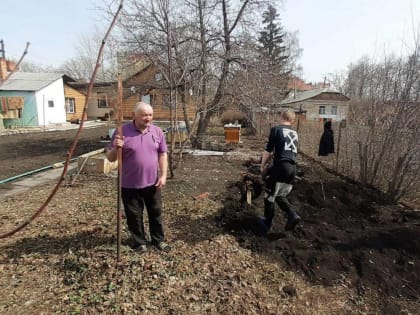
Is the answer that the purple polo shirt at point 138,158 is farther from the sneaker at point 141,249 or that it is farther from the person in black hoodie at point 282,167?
the person in black hoodie at point 282,167

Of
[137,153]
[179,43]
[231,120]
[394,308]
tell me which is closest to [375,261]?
[394,308]

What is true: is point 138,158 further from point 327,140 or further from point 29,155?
point 29,155

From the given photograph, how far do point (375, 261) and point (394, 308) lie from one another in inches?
26.2

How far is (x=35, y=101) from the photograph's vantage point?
840 inches

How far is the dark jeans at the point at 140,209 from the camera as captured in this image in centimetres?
311

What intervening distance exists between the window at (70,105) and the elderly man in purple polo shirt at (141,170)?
27983mm

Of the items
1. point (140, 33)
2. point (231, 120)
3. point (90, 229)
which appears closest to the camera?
point (90, 229)

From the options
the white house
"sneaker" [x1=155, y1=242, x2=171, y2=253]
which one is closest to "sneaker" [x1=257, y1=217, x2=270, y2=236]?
"sneaker" [x1=155, y1=242, x2=171, y2=253]

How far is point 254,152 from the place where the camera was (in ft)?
36.9

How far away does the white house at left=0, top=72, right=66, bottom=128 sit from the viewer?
19.5 metres

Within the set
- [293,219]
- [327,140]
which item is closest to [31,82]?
[327,140]

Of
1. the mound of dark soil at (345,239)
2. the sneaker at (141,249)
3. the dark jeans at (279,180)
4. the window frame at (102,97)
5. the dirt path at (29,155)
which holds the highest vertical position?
the window frame at (102,97)

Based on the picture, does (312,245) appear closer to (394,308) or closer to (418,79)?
(394,308)

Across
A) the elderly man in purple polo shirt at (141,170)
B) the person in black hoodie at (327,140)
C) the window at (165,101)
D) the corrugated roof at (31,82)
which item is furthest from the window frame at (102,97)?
the elderly man in purple polo shirt at (141,170)
